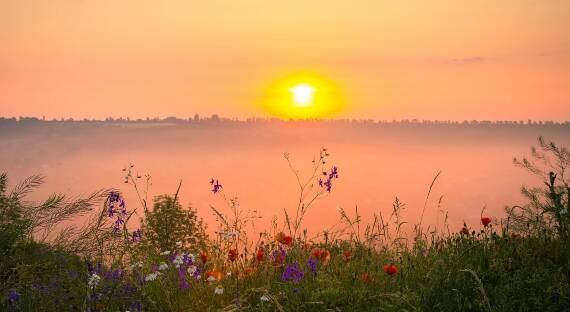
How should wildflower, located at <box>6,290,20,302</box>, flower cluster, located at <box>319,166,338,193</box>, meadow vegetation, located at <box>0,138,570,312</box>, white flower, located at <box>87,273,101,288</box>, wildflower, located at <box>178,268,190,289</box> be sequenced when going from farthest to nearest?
1. flower cluster, located at <box>319,166,338,193</box>
2. wildflower, located at <box>178,268,190,289</box>
3. wildflower, located at <box>6,290,20,302</box>
4. meadow vegetation, located at <box>0,138,570,312</box>
5. white flower, located at <box>87,273,101,288</box>

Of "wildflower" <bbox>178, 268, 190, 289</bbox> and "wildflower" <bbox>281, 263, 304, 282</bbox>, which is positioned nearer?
"wildflower" <bbox>281, 263, 304, 282</bbox>

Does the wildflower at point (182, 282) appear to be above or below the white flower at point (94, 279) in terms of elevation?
below

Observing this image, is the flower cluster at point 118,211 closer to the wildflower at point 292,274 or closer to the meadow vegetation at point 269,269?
the meadow vegetation at point 269,269

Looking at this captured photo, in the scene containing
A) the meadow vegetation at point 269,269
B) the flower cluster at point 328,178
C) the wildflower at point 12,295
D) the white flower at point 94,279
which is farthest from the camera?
the flower cluster at point 328,178

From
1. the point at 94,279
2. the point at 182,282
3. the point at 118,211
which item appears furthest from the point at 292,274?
the point at 118,211

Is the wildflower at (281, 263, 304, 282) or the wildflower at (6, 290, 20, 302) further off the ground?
the wildflower at (281, 263, 304, 282)

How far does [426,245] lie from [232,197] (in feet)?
7.63

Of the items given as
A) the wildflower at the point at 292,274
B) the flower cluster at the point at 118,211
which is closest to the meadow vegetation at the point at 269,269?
the wildflower at the point at 292,274

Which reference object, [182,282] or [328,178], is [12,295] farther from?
[328,178]

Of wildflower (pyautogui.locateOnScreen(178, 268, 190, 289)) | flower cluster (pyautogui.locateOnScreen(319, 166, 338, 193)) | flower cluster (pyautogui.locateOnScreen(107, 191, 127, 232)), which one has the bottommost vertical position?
wildflower (pyautogui.locateOnScreen(178, 268, 190, 289))

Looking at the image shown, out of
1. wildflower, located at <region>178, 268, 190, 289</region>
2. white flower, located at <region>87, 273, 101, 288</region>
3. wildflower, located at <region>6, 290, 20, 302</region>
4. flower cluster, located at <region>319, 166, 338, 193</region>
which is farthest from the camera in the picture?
flower cluster, located at <region>319, 166, 338, 193</region>

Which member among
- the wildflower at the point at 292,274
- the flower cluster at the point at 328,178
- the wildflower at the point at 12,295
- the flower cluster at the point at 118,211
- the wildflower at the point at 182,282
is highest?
the flower cluster at the point at 328,178

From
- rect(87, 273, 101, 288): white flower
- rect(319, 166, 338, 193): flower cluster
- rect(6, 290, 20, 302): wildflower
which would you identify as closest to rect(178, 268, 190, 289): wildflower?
rect(87, 273, 101, 288): white flower

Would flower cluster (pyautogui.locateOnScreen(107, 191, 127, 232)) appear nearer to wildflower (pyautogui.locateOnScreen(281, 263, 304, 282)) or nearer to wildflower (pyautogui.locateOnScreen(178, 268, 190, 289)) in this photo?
wildflower (pyautogui.locateOnScreen(178, 268, 190, 289))
